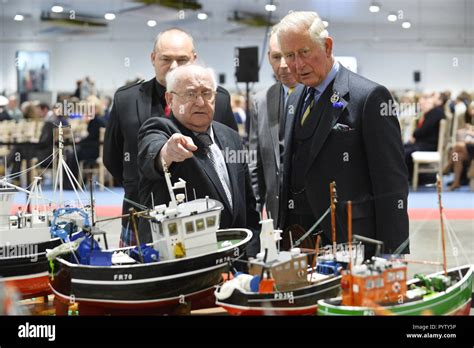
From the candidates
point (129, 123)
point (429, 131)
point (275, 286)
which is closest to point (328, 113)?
point (275, 286)

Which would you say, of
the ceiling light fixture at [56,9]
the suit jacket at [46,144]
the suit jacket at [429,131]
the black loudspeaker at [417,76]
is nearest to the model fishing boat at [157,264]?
the suit jacket at [46,144]

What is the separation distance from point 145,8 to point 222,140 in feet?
6.65

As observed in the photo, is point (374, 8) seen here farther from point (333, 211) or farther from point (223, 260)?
point (223, 260)

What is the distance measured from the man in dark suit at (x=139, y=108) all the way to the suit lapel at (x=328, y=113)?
0.61 meters

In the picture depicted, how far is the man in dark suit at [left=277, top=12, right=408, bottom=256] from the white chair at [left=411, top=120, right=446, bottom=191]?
53 centimetres

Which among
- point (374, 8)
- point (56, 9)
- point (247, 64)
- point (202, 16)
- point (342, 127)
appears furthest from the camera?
point (56, 9)

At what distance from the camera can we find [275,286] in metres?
1.84

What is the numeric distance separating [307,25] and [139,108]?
1016mm

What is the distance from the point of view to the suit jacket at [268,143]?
233cm

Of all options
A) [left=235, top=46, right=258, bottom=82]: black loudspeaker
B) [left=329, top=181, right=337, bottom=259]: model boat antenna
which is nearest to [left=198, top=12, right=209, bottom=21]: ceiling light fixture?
[left=235, top=46, right=258, bottom=82]: black loudspeaker

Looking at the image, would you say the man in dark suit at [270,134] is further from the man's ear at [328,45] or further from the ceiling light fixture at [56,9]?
the ceiling light fixture at [56,9]

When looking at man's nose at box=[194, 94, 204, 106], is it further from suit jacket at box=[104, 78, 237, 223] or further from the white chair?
the white chair

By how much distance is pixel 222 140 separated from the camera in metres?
2.27
